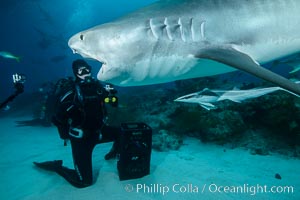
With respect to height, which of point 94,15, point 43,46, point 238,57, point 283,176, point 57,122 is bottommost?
point 283,176

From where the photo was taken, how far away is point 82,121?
4.32m

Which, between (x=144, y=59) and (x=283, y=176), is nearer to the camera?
(x=144, y=59)

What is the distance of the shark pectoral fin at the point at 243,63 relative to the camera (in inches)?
77.1

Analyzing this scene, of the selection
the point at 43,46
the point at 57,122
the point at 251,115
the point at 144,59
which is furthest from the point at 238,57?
the point at 43,46

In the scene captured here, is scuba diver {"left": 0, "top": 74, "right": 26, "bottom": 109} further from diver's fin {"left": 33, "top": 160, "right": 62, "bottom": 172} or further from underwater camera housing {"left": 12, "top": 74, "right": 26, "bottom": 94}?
diver's fin {"left": 33, "top": 160, "right": 62, "bottom": 172}

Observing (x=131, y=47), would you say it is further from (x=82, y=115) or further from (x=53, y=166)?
(x=53, y=166)

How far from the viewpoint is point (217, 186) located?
14.2 ft

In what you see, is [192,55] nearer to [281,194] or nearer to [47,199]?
[281,194]

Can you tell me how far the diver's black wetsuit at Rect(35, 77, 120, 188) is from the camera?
13.8 feet

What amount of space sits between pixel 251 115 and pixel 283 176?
7.94ft

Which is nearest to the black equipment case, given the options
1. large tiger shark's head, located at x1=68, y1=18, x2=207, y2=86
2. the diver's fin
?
the diver's fin

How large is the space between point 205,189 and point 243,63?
2.85 metres

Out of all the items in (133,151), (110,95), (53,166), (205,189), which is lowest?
(205,189)

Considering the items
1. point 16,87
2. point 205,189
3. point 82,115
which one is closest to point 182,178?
point 205,189
